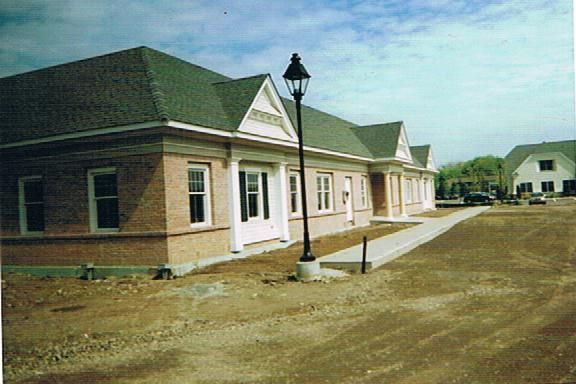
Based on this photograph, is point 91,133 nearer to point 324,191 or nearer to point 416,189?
point 324,191

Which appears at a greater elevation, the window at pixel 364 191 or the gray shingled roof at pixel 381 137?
the gray shingled roof at pixel 381 137

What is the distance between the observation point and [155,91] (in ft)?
35.5

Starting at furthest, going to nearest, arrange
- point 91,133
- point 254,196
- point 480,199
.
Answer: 1. point 480,199
2. point 254,196
3. point 91,133

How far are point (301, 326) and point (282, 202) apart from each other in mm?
9442

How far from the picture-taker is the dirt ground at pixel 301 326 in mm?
4594

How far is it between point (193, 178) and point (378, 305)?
6.36m

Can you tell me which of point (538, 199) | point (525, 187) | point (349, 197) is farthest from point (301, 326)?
point (525, 187)

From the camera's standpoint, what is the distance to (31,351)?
18.3ft

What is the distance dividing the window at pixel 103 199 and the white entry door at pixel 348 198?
42.2 feet

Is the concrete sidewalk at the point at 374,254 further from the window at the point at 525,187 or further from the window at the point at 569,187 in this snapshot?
the window at the point at 525,187

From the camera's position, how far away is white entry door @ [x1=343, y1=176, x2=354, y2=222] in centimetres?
2215

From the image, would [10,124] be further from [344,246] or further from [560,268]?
[560,268]

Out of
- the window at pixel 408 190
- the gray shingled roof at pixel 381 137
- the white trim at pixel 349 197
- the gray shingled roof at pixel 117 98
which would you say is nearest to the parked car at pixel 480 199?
the window at pixel 408 190

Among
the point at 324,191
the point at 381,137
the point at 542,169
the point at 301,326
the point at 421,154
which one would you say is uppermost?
the point at 381,137
